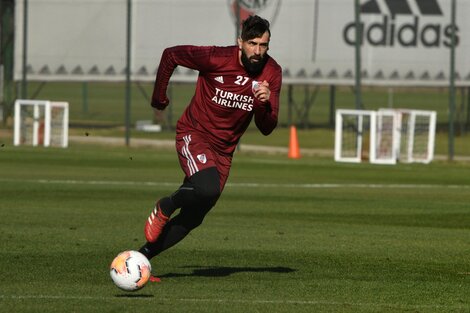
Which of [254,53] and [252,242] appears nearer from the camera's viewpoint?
[254,53]

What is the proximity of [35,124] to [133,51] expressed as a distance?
1033cm

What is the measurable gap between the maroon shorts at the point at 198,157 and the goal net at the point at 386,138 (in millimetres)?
20796

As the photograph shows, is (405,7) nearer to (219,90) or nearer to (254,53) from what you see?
(219,90)

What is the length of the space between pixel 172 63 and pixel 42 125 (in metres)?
25.0

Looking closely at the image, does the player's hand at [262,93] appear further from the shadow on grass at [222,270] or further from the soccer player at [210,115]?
the shadow on grass at [222,270]

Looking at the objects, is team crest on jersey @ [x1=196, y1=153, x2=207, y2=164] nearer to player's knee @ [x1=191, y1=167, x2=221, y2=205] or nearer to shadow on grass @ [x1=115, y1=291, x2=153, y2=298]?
player's knee @ [x1=191, y1=167, x2=221, y2=205]

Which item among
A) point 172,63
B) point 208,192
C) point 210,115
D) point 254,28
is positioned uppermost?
point 254,28

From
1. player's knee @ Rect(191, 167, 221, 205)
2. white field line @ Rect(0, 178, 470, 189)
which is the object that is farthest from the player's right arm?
white field line @ Rect(0, 178, 470, 189)

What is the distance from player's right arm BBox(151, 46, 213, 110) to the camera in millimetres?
10211

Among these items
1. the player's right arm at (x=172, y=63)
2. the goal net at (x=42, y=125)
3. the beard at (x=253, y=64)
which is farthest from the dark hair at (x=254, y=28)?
the goal net at (x=42, y=125)

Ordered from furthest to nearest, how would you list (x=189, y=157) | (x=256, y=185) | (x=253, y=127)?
(x=253, y=127) < (x=256, y=185) < (x=189, y=157)

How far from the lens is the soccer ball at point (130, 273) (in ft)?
31.2

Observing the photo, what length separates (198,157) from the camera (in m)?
10.3

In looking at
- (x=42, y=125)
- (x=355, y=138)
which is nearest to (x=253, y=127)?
(x=42, y=125)
